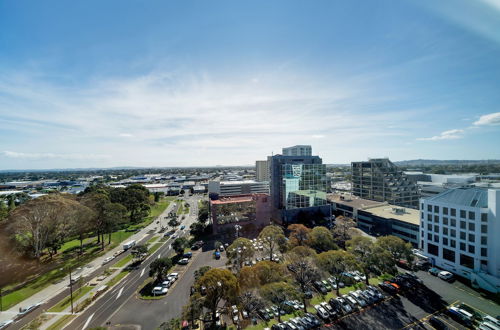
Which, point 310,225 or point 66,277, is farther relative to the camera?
point 310,225

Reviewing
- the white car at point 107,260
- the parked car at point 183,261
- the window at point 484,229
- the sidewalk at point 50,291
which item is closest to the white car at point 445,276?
the window at point 484,229

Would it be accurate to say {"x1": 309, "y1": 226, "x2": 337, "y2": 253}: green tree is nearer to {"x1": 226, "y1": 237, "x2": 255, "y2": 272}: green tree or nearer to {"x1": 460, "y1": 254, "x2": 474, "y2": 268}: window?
{"x1": 226, "y1": 237, "x2": 255, "y2": 272}: green tree

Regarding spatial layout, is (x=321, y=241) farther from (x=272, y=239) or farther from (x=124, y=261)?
(x=124, y=261)

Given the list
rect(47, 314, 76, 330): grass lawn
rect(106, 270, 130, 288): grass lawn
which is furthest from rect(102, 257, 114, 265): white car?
rect(47, 314, 76, 330): grass lawn

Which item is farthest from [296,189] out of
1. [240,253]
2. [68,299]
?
[68,299]

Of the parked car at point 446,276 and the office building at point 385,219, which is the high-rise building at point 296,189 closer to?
the office building at point 385,219

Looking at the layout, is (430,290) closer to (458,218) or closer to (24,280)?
(458,218)

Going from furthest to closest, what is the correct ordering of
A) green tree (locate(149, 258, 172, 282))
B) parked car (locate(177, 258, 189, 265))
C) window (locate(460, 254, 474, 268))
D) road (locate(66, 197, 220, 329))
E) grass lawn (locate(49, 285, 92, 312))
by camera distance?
parked car (locate(177, 258, 189, 265))
green tree (locate(149, 258, 172, 282))
window (locate(460, 254, 474, 268))
grass lawn (locate(49, 285, 92, 312))
road (locate(66, 197, 220, 329))

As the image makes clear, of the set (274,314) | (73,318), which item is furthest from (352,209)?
(73,318)
